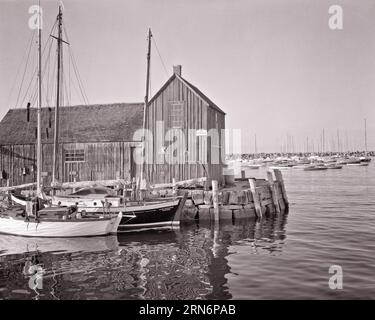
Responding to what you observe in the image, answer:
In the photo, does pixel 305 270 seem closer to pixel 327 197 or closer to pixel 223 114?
pixel 223 114

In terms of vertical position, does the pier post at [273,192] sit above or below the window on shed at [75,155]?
below

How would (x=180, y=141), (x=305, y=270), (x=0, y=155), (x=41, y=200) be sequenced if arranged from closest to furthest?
(x=305, y=270), (x=41, y=200), (x=180, y=141), (x=0, y=155)

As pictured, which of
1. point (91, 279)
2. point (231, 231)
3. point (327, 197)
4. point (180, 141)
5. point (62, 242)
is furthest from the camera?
point (327, 197)

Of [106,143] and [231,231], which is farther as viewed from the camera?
[106,143]

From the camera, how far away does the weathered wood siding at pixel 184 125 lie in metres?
29.2

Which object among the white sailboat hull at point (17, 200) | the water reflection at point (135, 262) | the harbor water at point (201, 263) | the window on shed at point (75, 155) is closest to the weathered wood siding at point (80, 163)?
the window on shed at point (75, 155)

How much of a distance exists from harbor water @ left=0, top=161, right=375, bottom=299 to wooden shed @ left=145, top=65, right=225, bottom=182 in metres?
5.81

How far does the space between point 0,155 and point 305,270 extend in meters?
29.6

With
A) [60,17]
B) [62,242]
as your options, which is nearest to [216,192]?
[62,242]

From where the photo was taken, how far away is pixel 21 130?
3503 centimetres

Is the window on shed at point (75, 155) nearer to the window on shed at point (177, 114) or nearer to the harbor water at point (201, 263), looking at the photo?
the window on shed at point (177, 114)

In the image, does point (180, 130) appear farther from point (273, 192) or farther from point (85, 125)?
point (85, 125)

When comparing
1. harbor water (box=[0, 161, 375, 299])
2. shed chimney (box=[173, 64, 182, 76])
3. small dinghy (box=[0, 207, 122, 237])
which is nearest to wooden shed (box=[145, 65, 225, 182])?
shed chimney (box=[173, 64, 182, 76])
